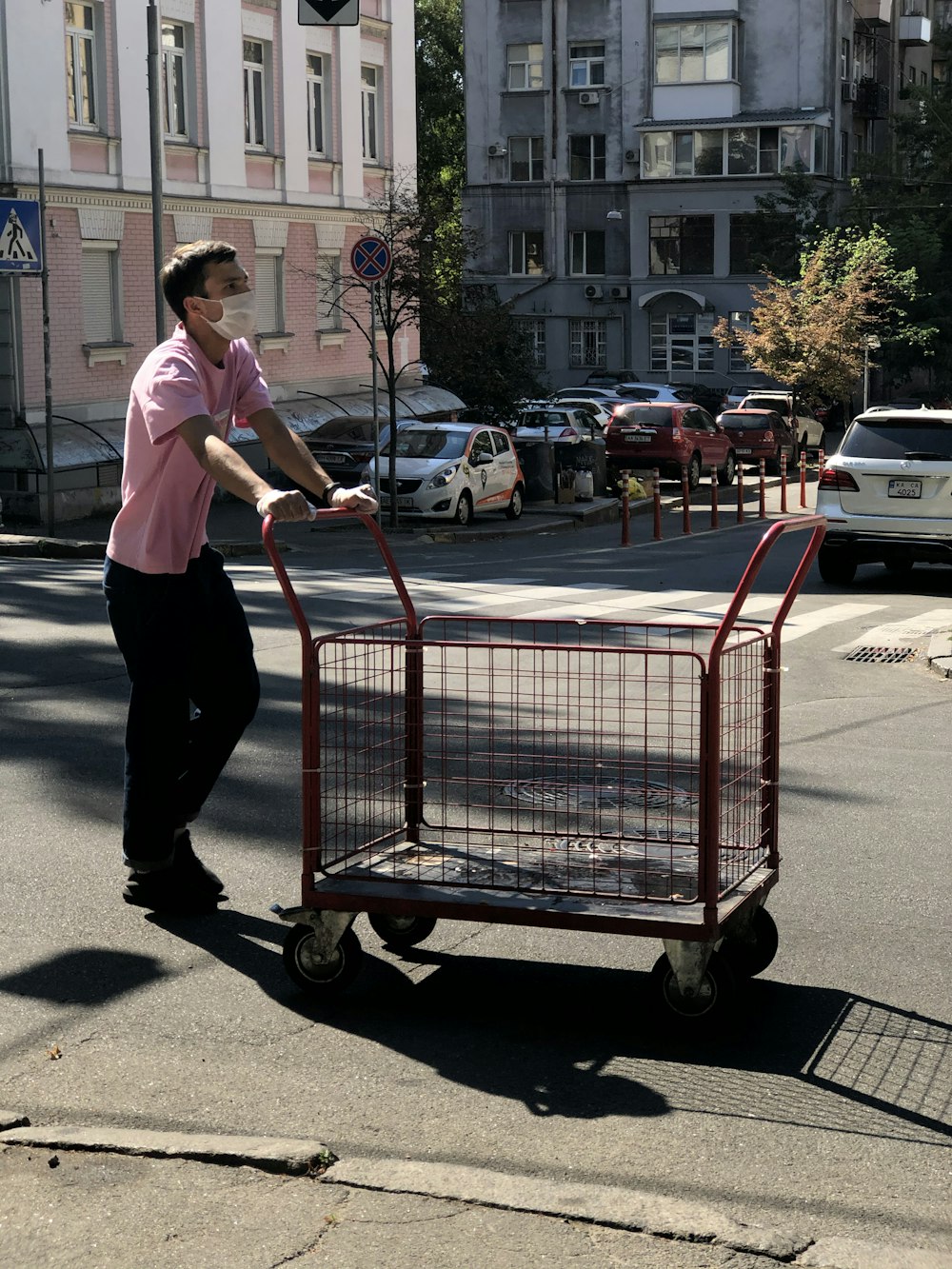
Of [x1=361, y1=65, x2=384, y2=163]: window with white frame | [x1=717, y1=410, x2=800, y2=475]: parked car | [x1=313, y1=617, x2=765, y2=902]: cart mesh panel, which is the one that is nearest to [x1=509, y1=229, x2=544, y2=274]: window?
[x1=717, y1=410, x2=800, y2=475]: parked car

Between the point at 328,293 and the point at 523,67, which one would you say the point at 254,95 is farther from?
the point at 523,67

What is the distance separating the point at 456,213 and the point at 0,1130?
31.6 metres

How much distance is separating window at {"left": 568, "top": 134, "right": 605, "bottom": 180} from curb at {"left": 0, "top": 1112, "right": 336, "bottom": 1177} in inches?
2413

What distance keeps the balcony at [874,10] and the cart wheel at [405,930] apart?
211ft

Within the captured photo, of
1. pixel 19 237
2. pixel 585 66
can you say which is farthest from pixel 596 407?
pixel 585 66

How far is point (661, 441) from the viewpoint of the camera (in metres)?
36.0

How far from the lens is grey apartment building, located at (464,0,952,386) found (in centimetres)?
6044

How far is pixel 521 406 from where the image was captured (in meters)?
37.2

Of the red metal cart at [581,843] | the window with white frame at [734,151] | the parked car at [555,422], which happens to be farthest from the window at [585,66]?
the red metal cart at [581,843]

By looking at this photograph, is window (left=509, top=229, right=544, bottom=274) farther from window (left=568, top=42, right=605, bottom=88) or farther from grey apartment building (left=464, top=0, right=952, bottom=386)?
window (left=568, top=42, right=605, bottom=88)

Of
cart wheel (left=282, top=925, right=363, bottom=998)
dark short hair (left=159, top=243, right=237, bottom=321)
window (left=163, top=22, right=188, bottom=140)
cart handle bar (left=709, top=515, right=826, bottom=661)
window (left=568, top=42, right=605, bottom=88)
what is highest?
window (left=568, top=42, right=605, bottom=88)

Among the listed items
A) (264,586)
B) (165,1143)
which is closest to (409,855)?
(165,1143)

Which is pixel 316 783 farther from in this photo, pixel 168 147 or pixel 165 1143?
pixel 168 147

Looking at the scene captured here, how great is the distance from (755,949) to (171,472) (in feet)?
7.63
